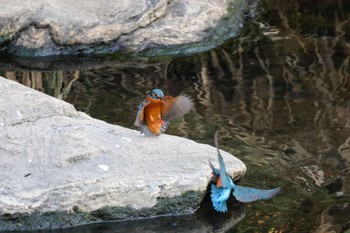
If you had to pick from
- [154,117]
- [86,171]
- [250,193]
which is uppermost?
[154,117]

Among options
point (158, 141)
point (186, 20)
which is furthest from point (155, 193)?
point (186, 20)

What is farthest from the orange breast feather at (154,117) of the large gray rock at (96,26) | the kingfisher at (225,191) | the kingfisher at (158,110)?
the large gray rock at (96,26)

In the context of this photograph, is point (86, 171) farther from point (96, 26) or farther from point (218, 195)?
point (96, 26)

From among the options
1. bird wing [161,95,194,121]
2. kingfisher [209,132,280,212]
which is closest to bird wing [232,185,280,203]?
kingfisher [209,132,280,212]

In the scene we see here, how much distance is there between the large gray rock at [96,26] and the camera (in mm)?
7262

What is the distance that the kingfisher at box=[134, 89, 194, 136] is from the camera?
179 inches

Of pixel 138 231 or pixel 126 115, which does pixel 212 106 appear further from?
pixel 138 231

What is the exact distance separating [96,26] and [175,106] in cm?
288

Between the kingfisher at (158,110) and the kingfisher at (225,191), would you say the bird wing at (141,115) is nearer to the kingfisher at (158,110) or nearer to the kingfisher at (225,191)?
the kingfisher at (158,110)

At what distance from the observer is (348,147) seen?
17.7 feet

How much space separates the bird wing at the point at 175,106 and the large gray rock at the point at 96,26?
2.83 m

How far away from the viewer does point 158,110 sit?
462cm

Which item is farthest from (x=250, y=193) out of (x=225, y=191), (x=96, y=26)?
(x=96, y=26)

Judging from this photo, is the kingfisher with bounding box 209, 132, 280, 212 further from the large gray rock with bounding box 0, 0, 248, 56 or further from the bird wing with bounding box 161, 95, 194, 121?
the large gray rock with bounding box 0, 0, 248, 56
